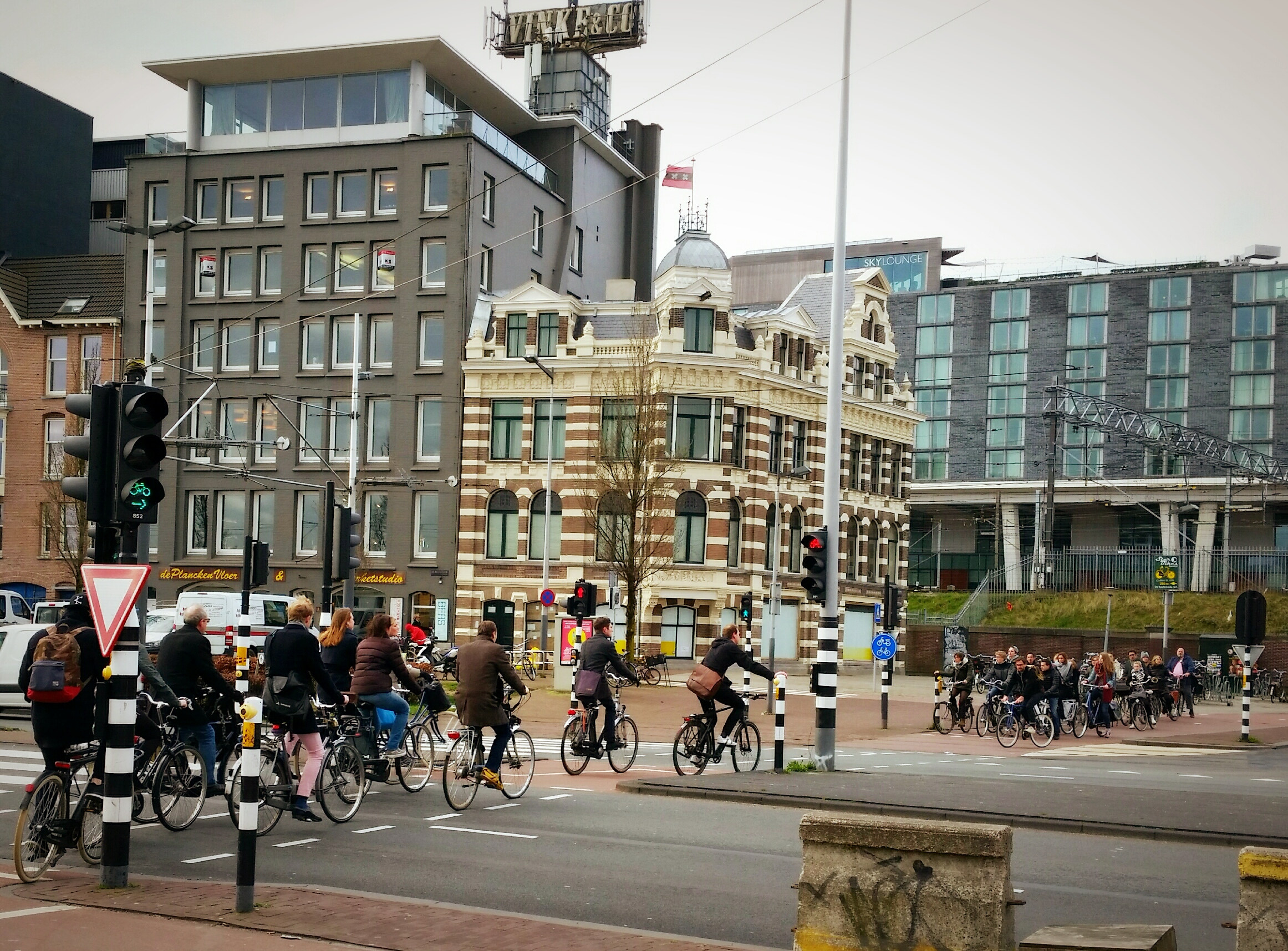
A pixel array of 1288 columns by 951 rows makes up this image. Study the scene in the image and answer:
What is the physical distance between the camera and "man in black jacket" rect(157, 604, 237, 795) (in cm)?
1282

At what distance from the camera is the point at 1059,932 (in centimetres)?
644

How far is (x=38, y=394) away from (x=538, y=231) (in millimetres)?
20620

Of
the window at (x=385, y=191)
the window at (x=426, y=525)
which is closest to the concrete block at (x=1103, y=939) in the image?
the window at (x=426, y=525)

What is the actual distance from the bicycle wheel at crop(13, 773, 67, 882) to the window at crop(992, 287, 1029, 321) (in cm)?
9494

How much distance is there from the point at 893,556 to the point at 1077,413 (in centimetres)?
1330

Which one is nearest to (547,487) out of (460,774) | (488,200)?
(488,200)

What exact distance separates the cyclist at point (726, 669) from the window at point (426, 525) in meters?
35.1

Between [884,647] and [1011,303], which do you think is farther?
[1011,303]

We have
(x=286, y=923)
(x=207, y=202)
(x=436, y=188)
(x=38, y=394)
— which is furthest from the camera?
(x=38, y=394)

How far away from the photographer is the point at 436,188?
5406cm

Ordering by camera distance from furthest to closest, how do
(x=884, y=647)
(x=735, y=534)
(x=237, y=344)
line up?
(x=237, y=344) → (x=735, y=534) → (x=884, y=647)

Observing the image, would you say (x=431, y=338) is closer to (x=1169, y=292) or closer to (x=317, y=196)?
(x=317, y=196)

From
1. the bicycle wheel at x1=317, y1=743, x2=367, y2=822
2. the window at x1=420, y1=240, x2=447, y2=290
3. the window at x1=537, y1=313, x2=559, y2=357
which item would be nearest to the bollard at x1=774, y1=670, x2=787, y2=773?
the bicycle wheel at x1=317, y1=743, x2=367, y2=822

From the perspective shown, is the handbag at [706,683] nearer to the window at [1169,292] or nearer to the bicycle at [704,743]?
the bicycle at [704,743]
